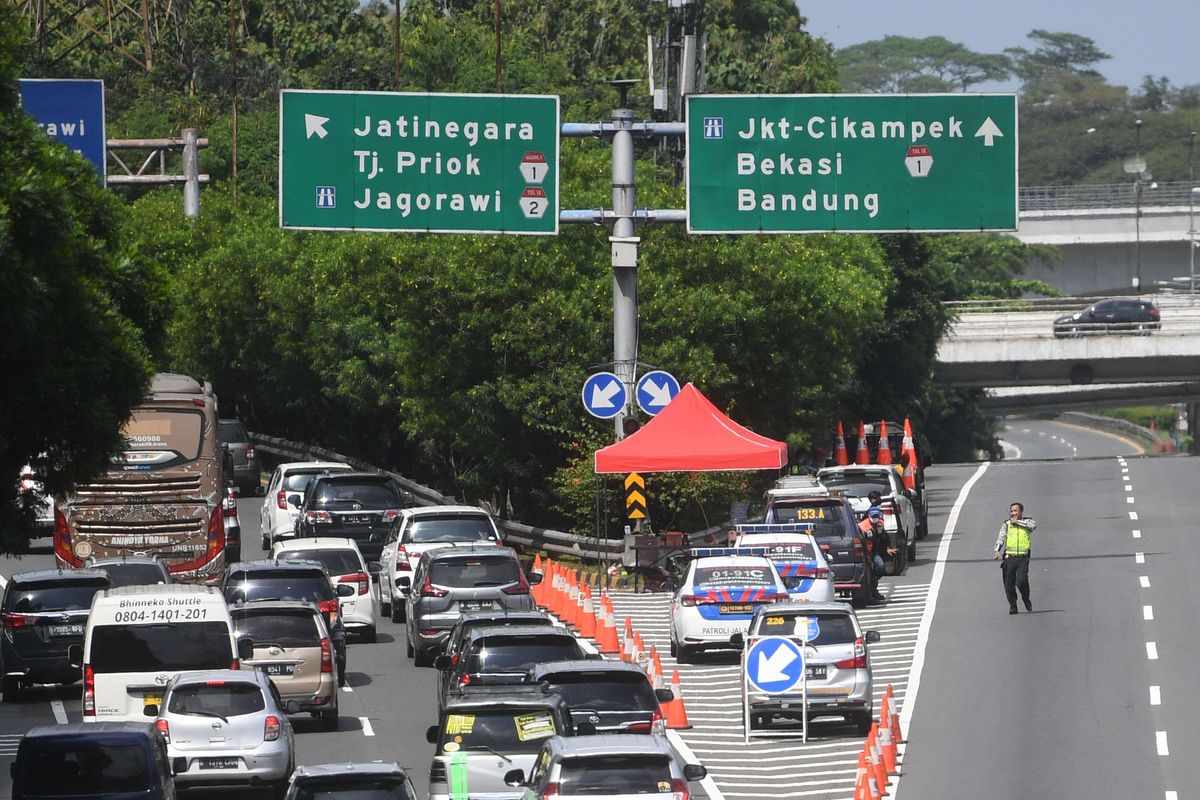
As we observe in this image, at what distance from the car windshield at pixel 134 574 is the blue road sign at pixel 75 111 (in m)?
8.18

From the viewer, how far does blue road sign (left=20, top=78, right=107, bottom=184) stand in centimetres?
3616

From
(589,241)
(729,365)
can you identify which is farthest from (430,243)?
(729,365)

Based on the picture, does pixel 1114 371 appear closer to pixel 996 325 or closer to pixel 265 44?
pixel 996 325

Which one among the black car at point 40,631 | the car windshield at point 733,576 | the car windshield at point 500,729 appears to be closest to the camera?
the car windshield at point 500,729

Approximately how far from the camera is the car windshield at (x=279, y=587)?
28391 mm

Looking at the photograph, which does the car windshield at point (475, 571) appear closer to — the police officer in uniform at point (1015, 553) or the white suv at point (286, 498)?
the police officer in uniform at point (1015, 553)

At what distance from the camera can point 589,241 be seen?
1646 inches

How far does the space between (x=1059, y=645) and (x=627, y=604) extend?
8.21 metres

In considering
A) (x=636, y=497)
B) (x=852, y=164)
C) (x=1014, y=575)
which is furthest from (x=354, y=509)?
(x=1014, y=575)

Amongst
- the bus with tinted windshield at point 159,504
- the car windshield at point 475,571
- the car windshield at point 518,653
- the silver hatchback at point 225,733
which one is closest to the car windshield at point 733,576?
the car windshield at point 475,571

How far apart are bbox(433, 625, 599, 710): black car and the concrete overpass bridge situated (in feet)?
241

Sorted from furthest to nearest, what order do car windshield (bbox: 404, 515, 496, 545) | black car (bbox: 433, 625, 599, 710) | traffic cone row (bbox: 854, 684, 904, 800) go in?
1. car windshield (bbox: 404, 515, 496, 545)
2. black car (bbox: 433, 625, 599, 710)
3. traffic cone row (bbox: 854, 684, 904, 800)

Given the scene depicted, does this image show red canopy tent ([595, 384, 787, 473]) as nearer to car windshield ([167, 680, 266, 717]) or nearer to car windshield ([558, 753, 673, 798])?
car windshield ([167, 680, 266, 717])

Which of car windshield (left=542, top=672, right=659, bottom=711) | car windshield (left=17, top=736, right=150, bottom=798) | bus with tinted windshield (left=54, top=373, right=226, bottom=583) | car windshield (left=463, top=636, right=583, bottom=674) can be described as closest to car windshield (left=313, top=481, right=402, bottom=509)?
bus with tinted windshield (left=54, top=373, right=226, bottom=583)
